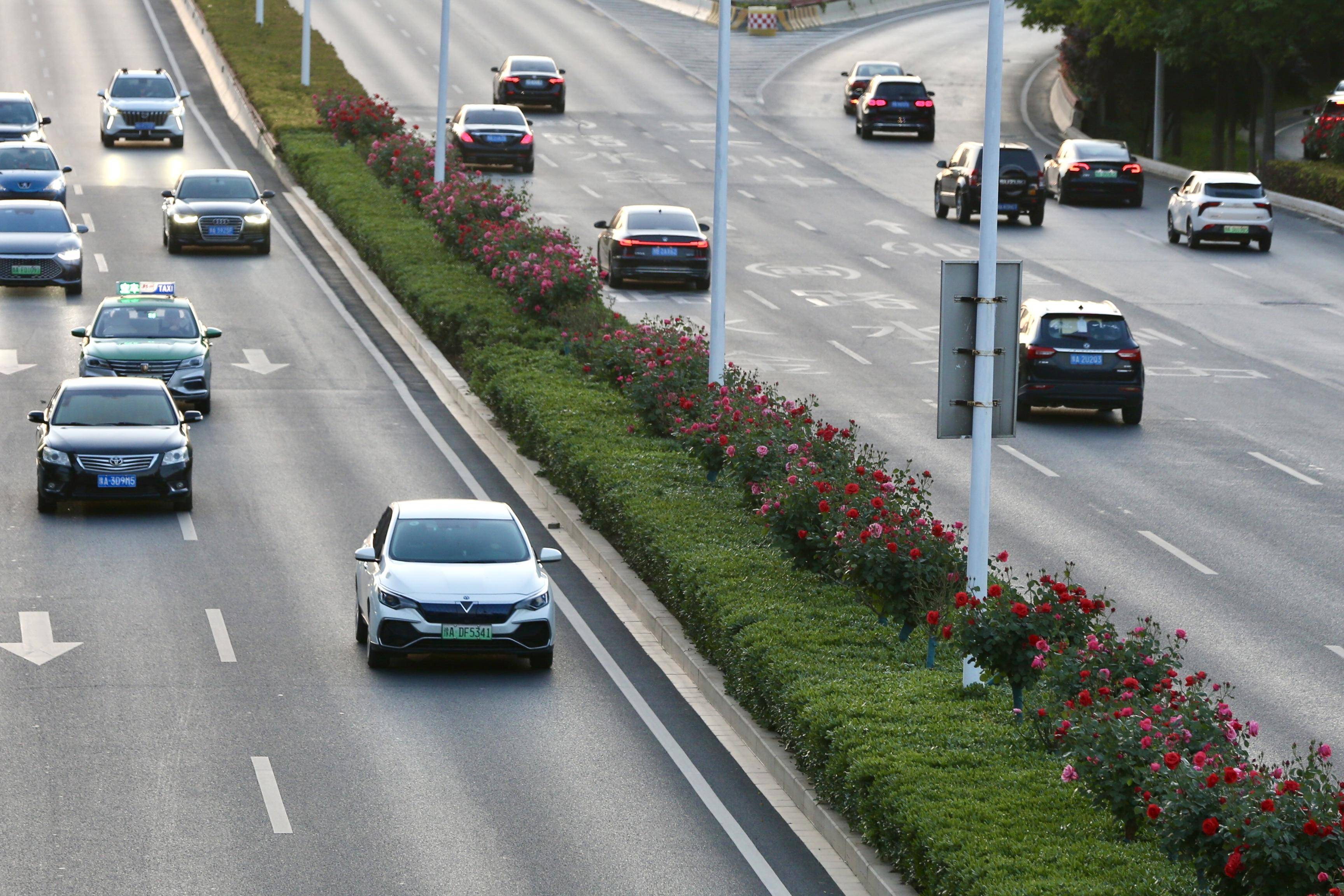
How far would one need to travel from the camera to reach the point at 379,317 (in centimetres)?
3625

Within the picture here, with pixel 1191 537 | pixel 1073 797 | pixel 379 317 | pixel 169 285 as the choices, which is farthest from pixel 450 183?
pixel 1073 797

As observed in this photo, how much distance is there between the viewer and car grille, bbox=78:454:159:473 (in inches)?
896

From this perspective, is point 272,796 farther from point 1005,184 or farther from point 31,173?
point 1005,184

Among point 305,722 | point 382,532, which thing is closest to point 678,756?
point 305,722

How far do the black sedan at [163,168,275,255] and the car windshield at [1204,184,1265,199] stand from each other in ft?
65.3

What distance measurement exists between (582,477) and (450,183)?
1882 centimetres

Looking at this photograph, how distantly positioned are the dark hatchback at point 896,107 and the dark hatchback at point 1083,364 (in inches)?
1301

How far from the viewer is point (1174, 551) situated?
21953 millimetres

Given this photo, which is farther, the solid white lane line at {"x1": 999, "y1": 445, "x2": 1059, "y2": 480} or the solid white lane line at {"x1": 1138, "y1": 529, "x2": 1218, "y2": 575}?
the solid white lane line at {"x1": 999, "y1": 445, "x2": 1059, "y2": 480}

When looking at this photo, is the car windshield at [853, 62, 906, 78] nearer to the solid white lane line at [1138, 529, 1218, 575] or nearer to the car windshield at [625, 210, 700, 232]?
the car windshield at [625, 210, 700, 232]

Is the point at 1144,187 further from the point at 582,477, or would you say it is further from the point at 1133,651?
the point at 1133,651

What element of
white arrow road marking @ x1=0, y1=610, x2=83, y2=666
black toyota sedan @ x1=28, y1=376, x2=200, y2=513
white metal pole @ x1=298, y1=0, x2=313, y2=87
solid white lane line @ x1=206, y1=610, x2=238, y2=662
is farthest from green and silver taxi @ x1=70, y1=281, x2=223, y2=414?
white metal pole @ x1=298, y1=0, x2=313, y2=87

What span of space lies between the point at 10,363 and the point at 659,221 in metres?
12.5

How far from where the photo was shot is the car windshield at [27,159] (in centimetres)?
4519
